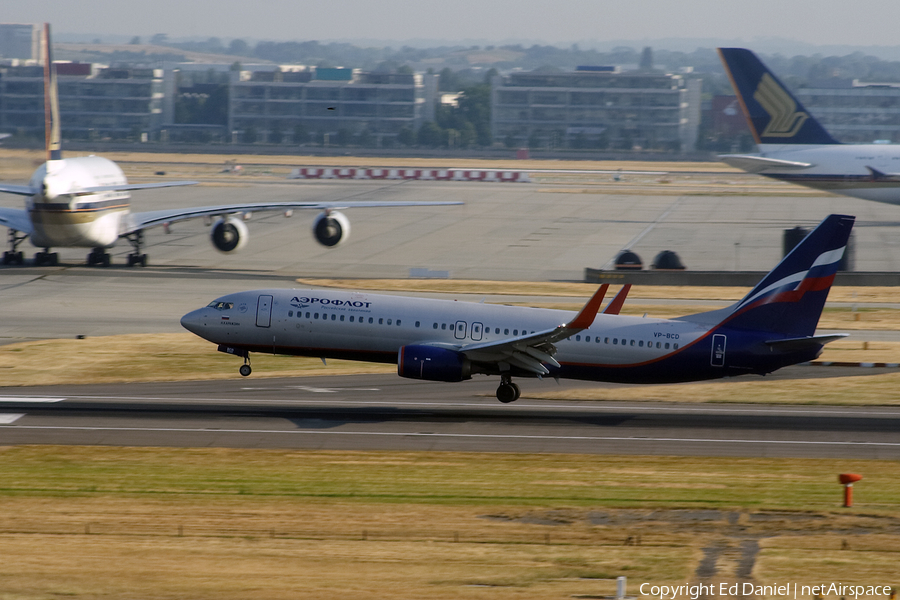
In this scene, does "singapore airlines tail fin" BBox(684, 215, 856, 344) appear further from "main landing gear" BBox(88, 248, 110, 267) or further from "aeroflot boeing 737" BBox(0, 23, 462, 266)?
"main landing gear" BBox(88, 248, 110, 267)

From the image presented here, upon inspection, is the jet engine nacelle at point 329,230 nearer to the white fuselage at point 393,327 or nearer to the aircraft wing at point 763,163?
the white fuselage at point 393,327

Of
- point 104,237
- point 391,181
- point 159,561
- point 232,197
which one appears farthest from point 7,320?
point 391,181

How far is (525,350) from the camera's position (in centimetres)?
3731

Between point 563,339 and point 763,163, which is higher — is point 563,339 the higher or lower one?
the lower one

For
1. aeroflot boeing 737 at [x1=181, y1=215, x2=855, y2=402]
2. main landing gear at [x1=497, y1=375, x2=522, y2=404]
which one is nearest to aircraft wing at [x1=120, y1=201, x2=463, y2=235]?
aeroflot boeing 737 at [x1=181, y1=215, x2=855, y2=402]

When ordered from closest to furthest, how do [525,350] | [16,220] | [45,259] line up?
[525,350] → [16,220] → [45,259]

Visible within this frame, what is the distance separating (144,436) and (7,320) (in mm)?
25076

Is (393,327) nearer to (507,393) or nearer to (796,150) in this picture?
(507,393)

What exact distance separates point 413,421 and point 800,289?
1511 cm

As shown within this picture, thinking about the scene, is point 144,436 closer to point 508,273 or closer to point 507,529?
point 507,529

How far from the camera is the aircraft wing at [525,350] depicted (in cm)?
3588

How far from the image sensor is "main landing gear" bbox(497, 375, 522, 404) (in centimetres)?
3875

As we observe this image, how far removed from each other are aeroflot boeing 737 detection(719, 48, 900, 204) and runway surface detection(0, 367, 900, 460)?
6037 centimetres

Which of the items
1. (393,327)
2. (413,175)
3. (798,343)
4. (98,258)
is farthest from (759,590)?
(413,175)
